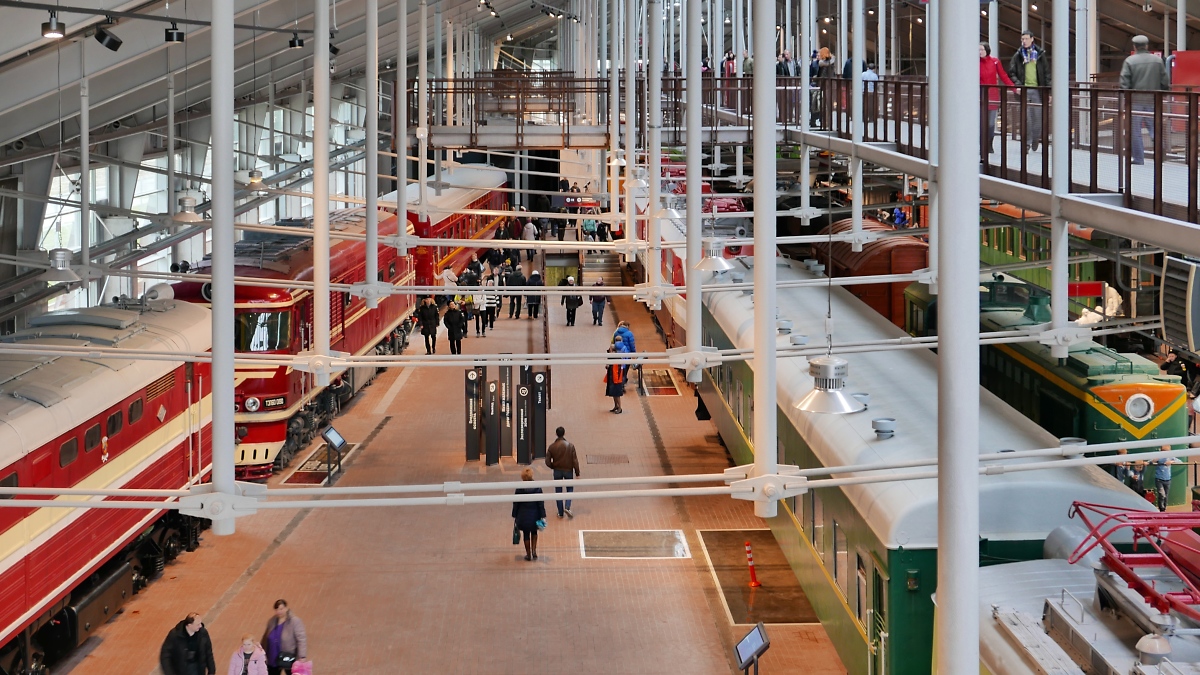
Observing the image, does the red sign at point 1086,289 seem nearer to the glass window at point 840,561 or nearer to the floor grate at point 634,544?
the floor grate at point 634,544

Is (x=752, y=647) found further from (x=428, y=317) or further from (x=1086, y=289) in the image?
(x=428, y=317)

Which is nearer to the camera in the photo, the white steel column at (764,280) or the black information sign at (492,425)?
the white steel column at (764,280)

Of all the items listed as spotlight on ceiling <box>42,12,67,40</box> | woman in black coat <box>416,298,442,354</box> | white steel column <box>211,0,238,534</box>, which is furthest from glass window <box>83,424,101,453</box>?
woman in black coat <box>416,298,442,354</box>

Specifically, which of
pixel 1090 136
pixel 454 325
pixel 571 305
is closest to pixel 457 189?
pixel 571 305

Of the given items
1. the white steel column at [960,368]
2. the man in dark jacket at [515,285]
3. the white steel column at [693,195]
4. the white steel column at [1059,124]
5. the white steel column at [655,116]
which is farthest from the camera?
the man in dark jacket at [515,285]

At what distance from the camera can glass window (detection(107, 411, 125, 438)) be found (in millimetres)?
14352

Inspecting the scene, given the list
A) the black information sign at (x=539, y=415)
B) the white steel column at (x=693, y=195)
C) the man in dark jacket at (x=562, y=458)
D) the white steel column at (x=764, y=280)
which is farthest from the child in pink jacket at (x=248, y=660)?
the black information sign at (x=539, y=415)

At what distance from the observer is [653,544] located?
17562 millimetres

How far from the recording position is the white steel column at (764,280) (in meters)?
8.54

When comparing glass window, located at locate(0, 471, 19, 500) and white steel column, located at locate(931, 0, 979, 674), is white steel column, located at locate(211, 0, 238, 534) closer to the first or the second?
white steel column, located at locate(931, 0, 979, 674)

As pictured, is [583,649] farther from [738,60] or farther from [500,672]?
[738,60]

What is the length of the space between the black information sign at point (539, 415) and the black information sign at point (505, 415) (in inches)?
16.8

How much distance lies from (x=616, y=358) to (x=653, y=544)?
655 centimetres

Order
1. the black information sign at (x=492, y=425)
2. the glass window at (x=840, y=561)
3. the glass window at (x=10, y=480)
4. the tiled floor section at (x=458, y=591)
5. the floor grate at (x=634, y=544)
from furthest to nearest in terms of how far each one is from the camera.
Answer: the black information sign at (x=492, y=425)
the floor grate at (x=634, y=544)
the tiled floor section at (x=458, y=591)
the glass window at (x=840, y=561)
the glass window at (x=10, y=480)
